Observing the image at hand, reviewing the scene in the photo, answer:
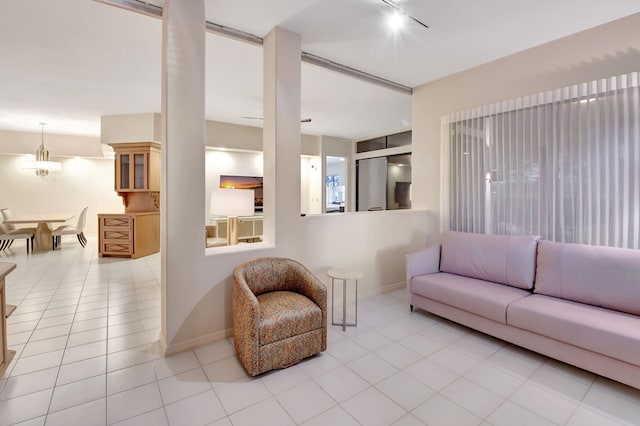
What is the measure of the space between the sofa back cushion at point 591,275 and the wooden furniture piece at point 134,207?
671 centimetres

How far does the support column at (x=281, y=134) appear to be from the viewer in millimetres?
2973

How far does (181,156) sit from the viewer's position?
248 cm

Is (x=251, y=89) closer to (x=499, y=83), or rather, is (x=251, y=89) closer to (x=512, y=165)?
(x=499, y=83)

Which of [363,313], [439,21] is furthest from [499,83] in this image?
[363,313]

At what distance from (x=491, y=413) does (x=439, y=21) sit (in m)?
3.21

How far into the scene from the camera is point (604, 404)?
192 cm

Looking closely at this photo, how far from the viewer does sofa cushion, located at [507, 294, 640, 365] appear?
1.98 m

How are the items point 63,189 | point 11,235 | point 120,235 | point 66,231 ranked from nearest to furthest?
1. point 120,235
2. point 11,235
3. point 66,231
4. point 63,189

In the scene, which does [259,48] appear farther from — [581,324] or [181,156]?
[581,324]

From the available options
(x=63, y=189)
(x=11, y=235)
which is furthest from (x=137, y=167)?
(x=63, y=189)

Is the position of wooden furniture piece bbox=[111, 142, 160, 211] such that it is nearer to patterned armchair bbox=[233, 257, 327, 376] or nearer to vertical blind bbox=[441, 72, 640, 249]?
patterned armchair bbox=[233, 257, 327, 376]

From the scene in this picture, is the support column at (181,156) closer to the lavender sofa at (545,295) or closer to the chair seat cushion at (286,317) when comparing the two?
the chair seat cushion at (286,317)

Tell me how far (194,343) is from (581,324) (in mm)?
3053

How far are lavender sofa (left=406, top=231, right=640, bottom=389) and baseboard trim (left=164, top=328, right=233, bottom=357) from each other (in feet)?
6.65
